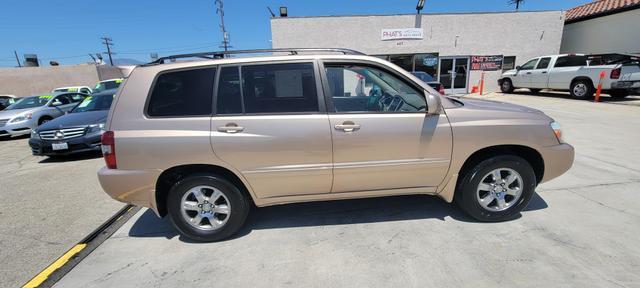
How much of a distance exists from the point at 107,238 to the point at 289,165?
2149 millimetres

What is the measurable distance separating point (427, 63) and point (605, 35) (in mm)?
10090

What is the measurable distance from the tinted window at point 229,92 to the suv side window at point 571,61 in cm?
1489

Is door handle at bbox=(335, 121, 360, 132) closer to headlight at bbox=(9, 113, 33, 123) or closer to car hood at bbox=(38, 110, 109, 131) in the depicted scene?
car hood at bbox=(38, 110, 109, 131)

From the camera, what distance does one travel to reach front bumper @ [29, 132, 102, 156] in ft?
19.7

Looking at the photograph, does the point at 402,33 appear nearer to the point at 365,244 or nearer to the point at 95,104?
the point at 95,104

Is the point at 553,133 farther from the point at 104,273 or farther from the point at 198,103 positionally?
the point at 104,273

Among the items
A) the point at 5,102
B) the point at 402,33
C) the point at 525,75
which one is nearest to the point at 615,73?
the point at 525,75

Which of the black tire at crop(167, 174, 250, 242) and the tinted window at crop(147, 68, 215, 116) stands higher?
the tinted window at crop(147, 68, 215, 116)

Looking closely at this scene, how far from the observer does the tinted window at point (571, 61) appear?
12109mm

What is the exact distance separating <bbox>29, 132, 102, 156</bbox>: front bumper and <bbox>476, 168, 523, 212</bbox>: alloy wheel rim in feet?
22.8

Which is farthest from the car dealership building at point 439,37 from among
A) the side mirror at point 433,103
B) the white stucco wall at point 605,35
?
the side mirror at point 433,103

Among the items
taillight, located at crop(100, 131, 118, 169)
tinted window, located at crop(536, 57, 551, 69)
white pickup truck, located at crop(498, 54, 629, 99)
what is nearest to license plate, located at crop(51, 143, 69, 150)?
taillight, located at crop(100, 131, 118, 169)

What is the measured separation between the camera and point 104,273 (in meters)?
2.57

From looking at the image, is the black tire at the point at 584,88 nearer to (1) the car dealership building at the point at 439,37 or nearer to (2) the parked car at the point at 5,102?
(1) the car dealership building at the point at 439,37
